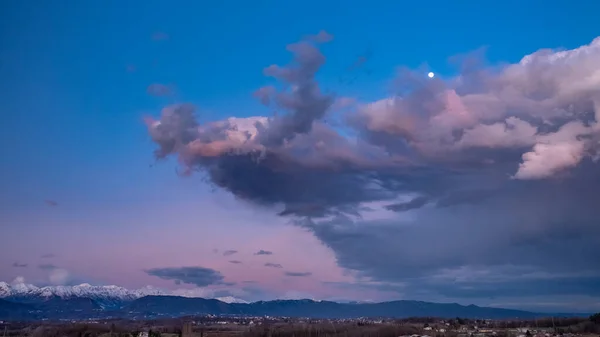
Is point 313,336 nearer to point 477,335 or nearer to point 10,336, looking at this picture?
point 477,335

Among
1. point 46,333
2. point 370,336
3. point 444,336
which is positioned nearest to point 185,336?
point 444,336

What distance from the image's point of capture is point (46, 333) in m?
176

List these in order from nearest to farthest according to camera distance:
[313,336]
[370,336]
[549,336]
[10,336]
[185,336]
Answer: [185,336], [549,336], [370,336], [313,336], [10,336]

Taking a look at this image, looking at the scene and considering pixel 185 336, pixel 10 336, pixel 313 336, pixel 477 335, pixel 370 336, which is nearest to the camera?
pixel 185 336

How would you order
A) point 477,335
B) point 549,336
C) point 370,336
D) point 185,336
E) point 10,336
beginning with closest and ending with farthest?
point 185,336, point 549,336, point 477,335, point 370,336, point 10,336

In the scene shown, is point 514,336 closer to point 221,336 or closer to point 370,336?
point 370,336

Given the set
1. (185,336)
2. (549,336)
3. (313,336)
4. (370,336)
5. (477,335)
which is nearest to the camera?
(185,336)

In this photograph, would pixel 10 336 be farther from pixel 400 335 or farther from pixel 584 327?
pixel 584 327

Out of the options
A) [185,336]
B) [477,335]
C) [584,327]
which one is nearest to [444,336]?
[477,335]

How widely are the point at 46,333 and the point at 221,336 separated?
2103 inches

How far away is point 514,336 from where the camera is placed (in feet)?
492

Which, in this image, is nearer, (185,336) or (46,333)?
(185,336)

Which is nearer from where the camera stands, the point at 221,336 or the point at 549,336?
the point at 549,336

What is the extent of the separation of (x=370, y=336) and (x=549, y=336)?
4591cm
